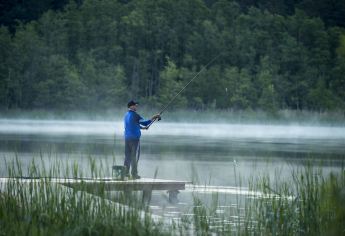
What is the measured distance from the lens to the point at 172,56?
6925 cm

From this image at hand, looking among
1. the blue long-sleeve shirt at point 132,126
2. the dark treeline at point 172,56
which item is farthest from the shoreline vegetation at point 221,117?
the blue long-sleeve shirt at point 132,126

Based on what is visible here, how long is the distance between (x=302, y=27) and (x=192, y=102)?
694 inches

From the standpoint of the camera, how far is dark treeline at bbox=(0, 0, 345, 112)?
60.3 meters

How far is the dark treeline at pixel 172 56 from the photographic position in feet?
198

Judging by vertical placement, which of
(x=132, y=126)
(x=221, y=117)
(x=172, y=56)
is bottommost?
(x=132, y=126)

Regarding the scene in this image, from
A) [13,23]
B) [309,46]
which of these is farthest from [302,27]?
[13,23]

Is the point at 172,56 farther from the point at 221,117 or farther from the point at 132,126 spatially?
the point at 132,126

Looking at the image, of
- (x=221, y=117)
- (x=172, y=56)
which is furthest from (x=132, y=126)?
(x=172, y=56)

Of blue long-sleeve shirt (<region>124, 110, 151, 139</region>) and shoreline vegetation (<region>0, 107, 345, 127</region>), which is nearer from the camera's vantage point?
blue long-sleeve shirt (<region>124, 110, 151, 139</region>)

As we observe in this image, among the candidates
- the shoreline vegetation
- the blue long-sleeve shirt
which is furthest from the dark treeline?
the blue long-sleeve shirt

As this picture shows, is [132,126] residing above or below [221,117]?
below

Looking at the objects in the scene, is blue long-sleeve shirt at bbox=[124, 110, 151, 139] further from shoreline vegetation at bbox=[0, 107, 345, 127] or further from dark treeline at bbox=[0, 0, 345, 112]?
dark treeline at bbox=[0, 0, 345, 112]

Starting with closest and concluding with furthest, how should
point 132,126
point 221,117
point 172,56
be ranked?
point 132,126
point 221,117
point 172,56

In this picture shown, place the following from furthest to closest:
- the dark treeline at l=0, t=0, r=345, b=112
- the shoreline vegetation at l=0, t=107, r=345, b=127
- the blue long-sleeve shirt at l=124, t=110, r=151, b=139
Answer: the dark treeline at l=0, t=0, r=345, b=112 < the shoreline vegetation at l=0, t=107, r=345, b=127 < the blue long-sleeve shirt at l=124, t=110, r=151, b=139
